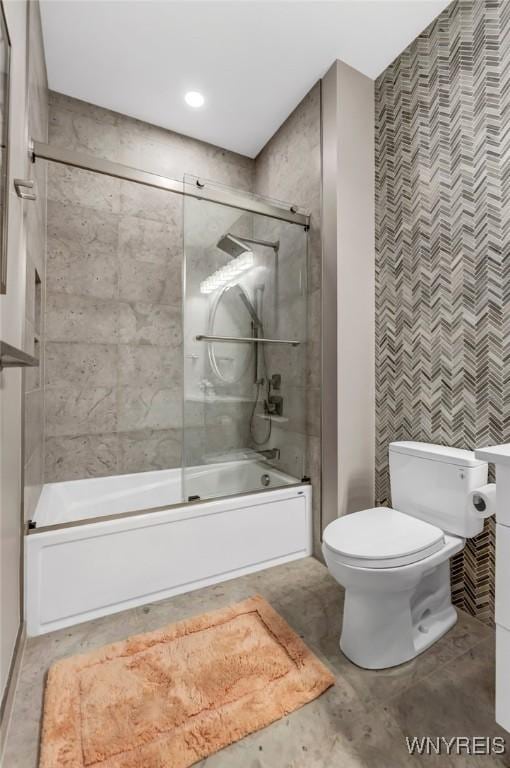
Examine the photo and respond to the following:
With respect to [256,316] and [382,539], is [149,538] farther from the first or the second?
[256,316]

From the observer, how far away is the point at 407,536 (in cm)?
136

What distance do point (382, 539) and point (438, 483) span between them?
1.30 feet

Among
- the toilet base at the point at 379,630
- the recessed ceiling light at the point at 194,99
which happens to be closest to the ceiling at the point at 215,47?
the recessed ceiling light at the point at 194,99

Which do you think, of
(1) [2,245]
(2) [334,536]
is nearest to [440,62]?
(1) [2,245]

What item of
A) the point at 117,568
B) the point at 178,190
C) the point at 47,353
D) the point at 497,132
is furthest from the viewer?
the point at 47,353

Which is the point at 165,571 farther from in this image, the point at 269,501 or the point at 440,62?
the point at 440,62

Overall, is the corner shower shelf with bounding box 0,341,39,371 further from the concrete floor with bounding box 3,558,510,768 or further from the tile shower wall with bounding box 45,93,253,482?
the tile shower wall with bounding box 45,93,253,482

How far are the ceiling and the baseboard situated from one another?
9.02ft

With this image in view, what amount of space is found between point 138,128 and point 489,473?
9.57ft

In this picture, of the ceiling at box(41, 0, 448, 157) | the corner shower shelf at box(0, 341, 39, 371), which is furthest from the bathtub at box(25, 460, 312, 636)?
the ceiling at box(41, 0, 448, 157)

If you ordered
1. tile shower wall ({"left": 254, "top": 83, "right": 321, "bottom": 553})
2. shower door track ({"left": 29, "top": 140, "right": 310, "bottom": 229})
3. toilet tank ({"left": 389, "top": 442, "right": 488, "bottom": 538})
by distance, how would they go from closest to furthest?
toilet tank ({"left": 389, "top": 442, "right": 488, "bottom": 538}) < shower door track ({"left": 29, "top": 140, "right": 310, "bottom": 229}) < tile shower wall ({"left": 254, "top": 83, "right": 321, "bottom": 553})

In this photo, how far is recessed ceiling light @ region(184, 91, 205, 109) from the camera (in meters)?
2.19

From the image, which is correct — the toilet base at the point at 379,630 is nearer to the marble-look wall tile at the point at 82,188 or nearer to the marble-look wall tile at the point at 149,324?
the marble-look wall tile at the point at 149,324

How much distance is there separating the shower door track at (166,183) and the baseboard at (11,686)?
6.40 ft
